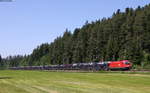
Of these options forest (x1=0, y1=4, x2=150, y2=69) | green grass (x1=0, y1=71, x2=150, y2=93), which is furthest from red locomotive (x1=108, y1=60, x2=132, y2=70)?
green grass (x1=0, y1=71, x2=150, y2=93)

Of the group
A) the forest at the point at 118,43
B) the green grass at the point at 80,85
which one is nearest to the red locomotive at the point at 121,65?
the forest at the point at 118,43

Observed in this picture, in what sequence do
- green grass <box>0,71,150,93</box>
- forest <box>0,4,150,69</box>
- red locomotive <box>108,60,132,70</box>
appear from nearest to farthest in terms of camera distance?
1. green grass <box>0,71,150,93</box>
2. red locomotive <box>108,60,132,70</box>
3. forest <box>0,4,150,69</box>

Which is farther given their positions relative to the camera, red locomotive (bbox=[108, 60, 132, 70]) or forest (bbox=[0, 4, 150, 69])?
forest (bbox=[0, 4, 150, 69])

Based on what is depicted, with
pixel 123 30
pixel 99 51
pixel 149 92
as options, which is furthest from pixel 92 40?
pixel 149 92

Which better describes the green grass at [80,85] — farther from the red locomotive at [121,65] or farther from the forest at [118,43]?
the forest at [118,43]

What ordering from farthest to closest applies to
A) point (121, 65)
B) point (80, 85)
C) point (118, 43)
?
point (118, 43) → point (121, 65) → point (80, 85)

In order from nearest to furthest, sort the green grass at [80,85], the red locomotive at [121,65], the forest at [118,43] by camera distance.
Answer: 1. the green grass at [80,85]
2. the red locomotive at [121,65]
3. the forest at [118,43]

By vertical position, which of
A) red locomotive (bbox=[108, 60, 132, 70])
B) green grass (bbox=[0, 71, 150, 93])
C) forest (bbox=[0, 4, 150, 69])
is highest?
forest (bbox=[0, 4, 150, 69])

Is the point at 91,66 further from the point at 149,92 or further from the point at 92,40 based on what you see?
the point at 149,92

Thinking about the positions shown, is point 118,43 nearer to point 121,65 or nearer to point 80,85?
point 121,65

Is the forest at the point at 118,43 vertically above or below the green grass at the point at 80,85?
above

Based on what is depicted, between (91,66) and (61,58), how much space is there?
91.6 metres

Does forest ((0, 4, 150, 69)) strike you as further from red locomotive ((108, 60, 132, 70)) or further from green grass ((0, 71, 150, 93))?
green grass ((0, 71, 150, 93))

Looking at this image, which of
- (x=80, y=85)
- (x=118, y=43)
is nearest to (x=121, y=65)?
(x=118, y=43)
